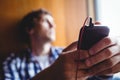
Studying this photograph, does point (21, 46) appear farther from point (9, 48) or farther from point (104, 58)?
point (104, 58)

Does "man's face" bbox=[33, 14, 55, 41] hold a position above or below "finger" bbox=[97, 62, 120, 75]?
below

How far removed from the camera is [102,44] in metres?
0.55

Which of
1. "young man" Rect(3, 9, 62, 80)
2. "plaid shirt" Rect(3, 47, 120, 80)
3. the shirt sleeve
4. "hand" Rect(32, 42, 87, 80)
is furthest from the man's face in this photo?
"hand" Rect(32, 42, 87, 80)

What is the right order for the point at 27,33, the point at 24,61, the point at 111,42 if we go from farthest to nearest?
the point at 27,33, the point at 24,61, the point at 111,42

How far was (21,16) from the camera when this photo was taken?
188cm

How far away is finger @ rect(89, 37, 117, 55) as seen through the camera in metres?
0.55

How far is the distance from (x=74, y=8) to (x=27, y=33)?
17.7 inches

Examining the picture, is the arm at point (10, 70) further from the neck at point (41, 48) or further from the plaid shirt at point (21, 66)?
Answer: the neck at point (41, 48)

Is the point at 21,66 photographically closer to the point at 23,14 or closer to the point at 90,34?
the point at 23,14

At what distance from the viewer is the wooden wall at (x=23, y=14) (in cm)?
184

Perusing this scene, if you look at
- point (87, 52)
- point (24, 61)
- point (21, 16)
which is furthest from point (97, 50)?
point (21, 16)

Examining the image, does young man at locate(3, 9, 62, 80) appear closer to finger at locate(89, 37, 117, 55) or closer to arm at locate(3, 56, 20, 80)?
arm at locate(3, 56, 20, 80)

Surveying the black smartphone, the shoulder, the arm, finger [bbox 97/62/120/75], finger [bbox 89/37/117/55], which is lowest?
the arm

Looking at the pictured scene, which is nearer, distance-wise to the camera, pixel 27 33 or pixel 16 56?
pixel 16 56
